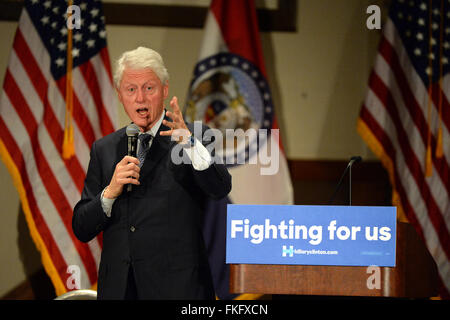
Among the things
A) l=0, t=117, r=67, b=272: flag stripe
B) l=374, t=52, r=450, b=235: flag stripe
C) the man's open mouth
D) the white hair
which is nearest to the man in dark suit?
the man's open mouth

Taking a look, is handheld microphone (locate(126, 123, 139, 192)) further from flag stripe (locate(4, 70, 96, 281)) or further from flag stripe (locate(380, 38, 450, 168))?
flag stripe (locate(380, 38, 450, 168))

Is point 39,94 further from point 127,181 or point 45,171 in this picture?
point 127,181

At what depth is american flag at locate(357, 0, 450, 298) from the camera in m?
3.50

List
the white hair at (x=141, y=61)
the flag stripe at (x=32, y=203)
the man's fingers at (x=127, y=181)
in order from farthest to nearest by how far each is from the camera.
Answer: the flag stripe at (x=32, y=203), the white hair at (x=141, y=61), the man's fingers at (x=127, y=181)

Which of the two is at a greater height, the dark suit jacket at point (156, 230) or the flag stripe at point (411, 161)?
the flag stripe at point (411, 161)

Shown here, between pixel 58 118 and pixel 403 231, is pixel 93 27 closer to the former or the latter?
pixel 58 118

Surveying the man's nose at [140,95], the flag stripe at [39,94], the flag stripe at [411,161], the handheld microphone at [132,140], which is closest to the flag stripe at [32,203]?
the flag stripe at [39,94]

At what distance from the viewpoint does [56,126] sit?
11.1 feet

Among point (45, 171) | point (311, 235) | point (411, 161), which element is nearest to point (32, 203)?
point (45, 171)

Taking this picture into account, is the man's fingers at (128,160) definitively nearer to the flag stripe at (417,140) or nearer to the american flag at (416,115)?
the american flag at (416,115)

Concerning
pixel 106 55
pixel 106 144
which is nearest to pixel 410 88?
pixel 106 55

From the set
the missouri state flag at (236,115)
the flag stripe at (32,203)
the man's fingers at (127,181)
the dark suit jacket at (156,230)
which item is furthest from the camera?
the missouri state flag at (236,115)

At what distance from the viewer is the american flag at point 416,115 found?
350 cm

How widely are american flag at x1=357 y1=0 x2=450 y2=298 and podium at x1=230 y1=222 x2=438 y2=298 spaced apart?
4.71 ft
